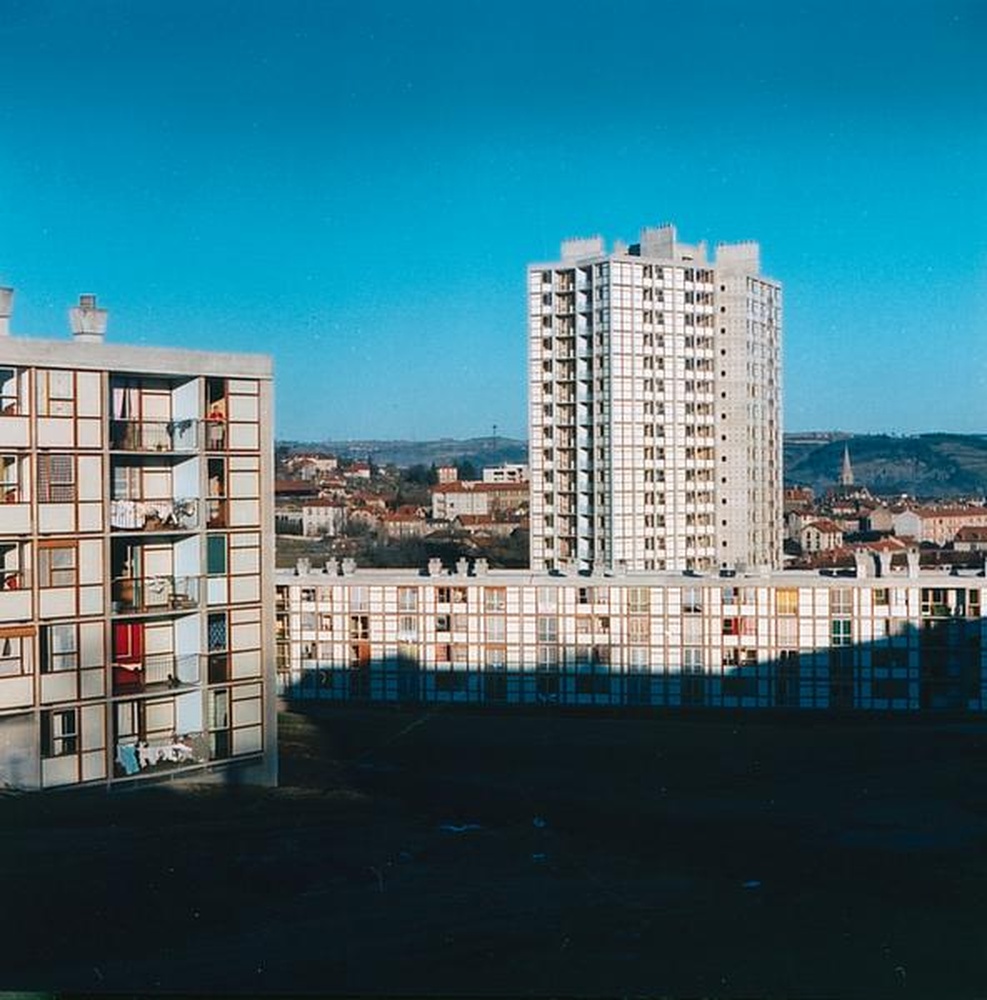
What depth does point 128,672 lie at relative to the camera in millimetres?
4430

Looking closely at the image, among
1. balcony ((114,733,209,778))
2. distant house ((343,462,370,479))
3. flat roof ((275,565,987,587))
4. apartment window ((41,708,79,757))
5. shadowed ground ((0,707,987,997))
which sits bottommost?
shadowed ground ((0,707,987,997))

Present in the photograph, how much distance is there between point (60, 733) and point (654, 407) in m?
8.90

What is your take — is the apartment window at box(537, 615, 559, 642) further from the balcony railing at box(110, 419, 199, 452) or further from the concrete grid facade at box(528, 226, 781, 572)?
the balcony railing at box(110, 419, 199, 452)

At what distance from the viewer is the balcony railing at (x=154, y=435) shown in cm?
441

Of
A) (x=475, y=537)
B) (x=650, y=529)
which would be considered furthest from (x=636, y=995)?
(x=475, y=537)

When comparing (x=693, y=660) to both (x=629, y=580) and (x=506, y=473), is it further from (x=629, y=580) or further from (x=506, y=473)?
(x=506, y=473)

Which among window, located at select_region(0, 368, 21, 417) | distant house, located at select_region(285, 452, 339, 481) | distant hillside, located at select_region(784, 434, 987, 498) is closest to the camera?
window, located at select_region(0, 368, 21, 417)

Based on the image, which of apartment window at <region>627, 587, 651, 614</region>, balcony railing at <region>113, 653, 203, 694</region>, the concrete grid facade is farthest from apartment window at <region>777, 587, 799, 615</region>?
balcony railing at <region>113, 653, 203, 694</region>

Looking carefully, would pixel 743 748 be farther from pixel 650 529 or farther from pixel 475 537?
pixel 475 537

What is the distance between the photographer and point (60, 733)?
4258mm

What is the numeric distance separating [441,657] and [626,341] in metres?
6.02

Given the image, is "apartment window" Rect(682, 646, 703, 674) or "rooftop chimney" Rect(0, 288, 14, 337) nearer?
"rooftop chimney" Rect(0, 288, 14, 337)

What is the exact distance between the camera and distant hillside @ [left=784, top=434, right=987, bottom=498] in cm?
959

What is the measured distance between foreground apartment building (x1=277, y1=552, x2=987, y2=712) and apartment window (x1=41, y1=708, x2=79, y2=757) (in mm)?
3127
